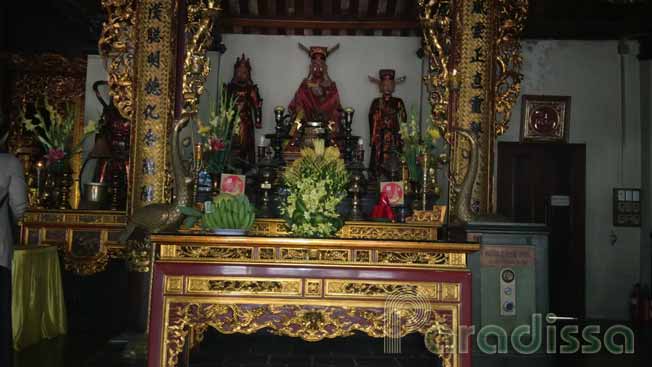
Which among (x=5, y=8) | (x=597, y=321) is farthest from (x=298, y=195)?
(x=5, y=8)

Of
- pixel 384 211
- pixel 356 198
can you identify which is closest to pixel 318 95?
pixel 356 198

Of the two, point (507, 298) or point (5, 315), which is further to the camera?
point (507, 298)

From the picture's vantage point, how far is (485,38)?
4.36 m

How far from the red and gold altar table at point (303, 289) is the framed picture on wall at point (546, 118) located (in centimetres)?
414

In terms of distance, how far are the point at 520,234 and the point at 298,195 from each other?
1.68m

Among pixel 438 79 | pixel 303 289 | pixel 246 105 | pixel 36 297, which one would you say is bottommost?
pixel 36 297

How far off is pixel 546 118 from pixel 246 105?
3.33 metres

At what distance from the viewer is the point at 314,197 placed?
2.61 m

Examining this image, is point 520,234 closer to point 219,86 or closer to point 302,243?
point 302,243

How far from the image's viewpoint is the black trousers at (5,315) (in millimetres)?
2707

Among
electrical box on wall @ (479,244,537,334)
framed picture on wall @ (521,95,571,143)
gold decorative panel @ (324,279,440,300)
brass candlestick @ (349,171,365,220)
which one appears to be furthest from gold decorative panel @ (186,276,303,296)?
framed picture on wall @ (521,95,571,143)

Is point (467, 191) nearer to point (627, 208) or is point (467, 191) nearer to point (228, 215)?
point (228, 215)

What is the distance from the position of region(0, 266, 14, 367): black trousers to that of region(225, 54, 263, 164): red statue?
3948 millimetres

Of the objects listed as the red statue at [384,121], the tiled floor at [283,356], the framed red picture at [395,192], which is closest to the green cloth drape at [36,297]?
the tiled floor at [283,356]
